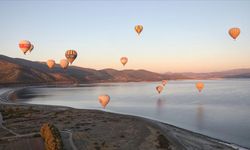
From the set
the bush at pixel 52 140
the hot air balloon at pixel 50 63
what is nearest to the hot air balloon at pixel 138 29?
the hot air balloon at pixel 50 63

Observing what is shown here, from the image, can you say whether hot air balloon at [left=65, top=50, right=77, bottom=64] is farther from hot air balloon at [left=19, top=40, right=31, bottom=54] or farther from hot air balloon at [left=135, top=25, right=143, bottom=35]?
hot air balloon at [left=135, top=25, right=143, bottom=35]

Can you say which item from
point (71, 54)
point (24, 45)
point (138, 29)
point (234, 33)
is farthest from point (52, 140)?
point (24, 45)

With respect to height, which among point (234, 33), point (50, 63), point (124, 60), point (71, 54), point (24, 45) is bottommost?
point (71, 54)

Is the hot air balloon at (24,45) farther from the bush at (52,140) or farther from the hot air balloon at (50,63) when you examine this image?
the bush at (52,140)

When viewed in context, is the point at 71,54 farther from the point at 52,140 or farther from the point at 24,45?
the point at 52,140

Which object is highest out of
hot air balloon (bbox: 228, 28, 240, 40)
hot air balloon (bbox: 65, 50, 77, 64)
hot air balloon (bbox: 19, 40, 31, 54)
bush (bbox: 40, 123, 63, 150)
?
hot air balloon (bbox: 228, 28, 240, 40)

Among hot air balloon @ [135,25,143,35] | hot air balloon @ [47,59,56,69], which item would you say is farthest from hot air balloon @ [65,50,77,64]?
hot air balloon @ [47,59,56,69]

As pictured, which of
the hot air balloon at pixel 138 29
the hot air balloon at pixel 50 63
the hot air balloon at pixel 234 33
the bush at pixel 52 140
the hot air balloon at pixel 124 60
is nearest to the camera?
the bush at pixel 52 140

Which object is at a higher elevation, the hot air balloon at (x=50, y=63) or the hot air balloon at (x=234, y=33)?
the hot air balloon at (x=234, y=33)

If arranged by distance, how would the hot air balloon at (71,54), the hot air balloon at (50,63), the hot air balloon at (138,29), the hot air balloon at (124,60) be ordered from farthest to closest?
the hot air balloon at (50,63)
the hot air balloon at (124,60)
the hot air balloon at (138,29)
the hot air balloon at (71,54)

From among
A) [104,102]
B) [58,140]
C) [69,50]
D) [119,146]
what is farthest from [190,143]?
[69,50]

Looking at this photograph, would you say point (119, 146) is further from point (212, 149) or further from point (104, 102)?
point (104, 102)

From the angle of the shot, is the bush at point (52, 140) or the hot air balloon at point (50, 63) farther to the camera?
the hot air balloon at point (50, 63)

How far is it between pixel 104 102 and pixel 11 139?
34.8 metres
